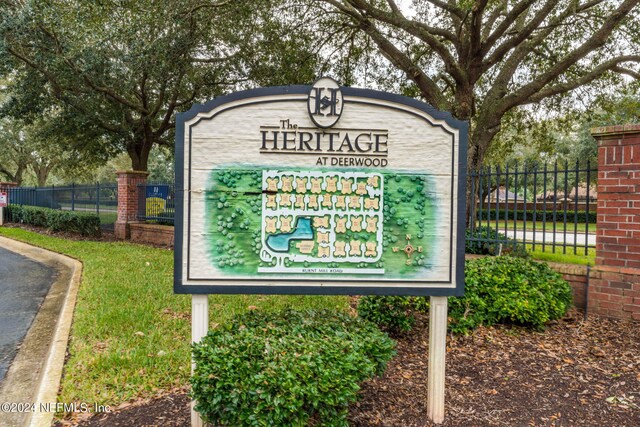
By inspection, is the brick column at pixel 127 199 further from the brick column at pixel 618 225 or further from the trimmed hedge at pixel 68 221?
the brick column at pixel 618 225

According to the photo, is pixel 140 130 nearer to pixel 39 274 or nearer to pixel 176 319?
pixel 39 274

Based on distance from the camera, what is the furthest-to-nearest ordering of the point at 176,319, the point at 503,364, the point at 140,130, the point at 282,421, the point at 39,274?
the point at 140,130
the point at 39,274
the point at 176,319
the point at 503,364
the point at 282,421

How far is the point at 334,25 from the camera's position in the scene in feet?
36.5

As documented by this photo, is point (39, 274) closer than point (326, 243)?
No

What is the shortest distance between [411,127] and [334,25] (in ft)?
31.0

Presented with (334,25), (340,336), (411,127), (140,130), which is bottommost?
(340,336)

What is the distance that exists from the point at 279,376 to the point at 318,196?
3.47ft

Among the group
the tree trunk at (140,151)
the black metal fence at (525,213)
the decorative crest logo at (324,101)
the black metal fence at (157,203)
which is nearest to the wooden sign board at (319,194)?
the decorative crest logo at (324,101)

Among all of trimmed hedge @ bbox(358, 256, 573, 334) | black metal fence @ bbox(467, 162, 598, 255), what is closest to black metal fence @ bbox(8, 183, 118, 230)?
black metal fence @ bbox(467, 162, 598, 255)

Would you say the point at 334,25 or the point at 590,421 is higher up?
the point at 334,25

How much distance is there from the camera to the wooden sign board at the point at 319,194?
2.58 metres

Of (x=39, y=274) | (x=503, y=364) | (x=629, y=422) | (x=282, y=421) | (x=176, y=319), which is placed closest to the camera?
(x=282, y=421)

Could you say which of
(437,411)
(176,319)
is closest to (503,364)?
(437,411)

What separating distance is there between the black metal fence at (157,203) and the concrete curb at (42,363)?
5.87 meters
